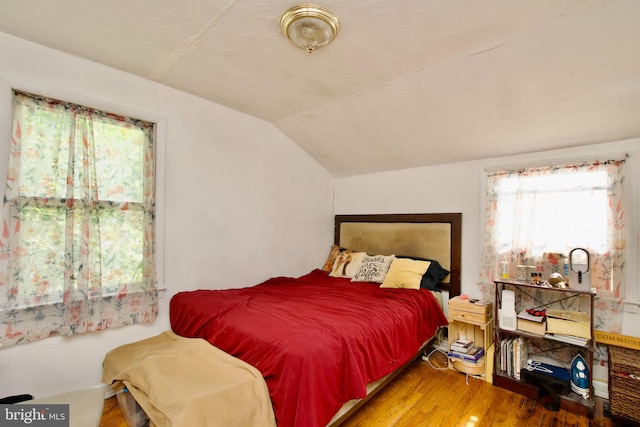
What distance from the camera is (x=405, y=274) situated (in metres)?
3.06

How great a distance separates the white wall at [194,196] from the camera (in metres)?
2.00

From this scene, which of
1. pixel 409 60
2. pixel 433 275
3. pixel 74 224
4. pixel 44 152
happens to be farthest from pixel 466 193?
pixel 44 152

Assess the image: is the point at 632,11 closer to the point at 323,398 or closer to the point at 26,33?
the point at 323,398

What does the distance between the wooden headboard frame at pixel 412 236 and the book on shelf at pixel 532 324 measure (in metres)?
0.72

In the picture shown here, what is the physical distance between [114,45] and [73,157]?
32.1 inches

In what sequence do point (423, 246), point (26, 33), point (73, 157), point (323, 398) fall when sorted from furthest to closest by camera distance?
point (423, 246), point (73, 157), point (26, 33), point (323, 398)

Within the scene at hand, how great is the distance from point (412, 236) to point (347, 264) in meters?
0.84

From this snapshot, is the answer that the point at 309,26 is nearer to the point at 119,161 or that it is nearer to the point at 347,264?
the point at 119,161

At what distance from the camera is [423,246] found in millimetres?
3445

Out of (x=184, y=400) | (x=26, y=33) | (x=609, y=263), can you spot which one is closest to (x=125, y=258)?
(x=184, y=400)

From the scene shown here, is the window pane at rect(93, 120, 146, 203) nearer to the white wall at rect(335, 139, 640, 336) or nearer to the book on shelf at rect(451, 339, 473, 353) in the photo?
the white wall at rect(335, 139, 640, 336)

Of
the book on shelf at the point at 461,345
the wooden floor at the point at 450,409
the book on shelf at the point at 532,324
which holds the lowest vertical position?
the wooden floor at the point at 450,409

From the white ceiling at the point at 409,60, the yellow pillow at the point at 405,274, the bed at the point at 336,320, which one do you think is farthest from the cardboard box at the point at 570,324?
the white ceiling at the point at 409,60

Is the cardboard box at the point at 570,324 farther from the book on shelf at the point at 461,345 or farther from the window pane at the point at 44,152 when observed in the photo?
the window pane at the point at 44,152
